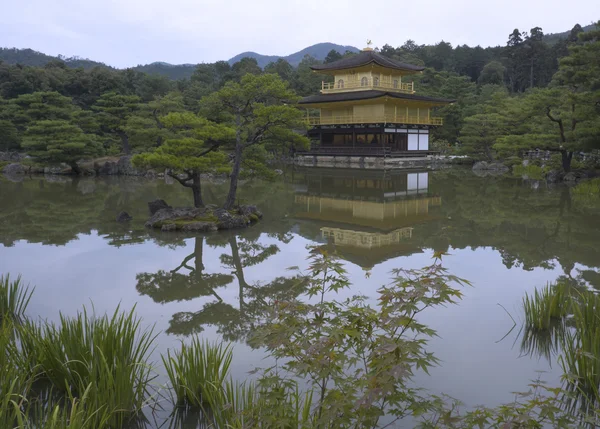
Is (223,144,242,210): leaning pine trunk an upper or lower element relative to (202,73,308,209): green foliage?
lower

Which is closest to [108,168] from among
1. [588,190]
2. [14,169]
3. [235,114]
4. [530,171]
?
[14,169]

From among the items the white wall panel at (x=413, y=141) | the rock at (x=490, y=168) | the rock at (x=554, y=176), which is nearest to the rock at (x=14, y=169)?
the white wall panel at (x=413, y=141)

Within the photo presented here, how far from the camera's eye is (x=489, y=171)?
26.7 metres

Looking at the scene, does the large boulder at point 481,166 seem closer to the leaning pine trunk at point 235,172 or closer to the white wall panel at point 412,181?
the white wall panel at point 412,181

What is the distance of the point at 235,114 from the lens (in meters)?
11.9

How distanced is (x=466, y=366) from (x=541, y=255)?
16.3ft

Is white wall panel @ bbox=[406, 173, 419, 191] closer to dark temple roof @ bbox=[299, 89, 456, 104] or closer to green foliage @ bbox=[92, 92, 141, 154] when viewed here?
dark temple roof @ bbox=[299, 89, 456, 104]

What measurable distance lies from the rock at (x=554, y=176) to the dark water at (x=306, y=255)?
10.2 ft

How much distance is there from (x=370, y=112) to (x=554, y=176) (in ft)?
41.4

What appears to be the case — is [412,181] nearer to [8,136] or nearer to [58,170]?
[58,170]

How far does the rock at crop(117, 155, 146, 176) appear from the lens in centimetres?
2519

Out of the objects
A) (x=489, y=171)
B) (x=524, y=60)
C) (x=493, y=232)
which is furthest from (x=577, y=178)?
(x=524, y=60)

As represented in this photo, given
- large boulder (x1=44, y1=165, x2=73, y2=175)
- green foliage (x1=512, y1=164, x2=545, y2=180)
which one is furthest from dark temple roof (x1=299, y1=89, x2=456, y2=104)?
large boulder (x1=44, y1=165, x2=73, y2=175)

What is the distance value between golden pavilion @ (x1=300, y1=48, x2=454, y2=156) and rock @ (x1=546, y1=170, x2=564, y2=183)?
10.1 meters
